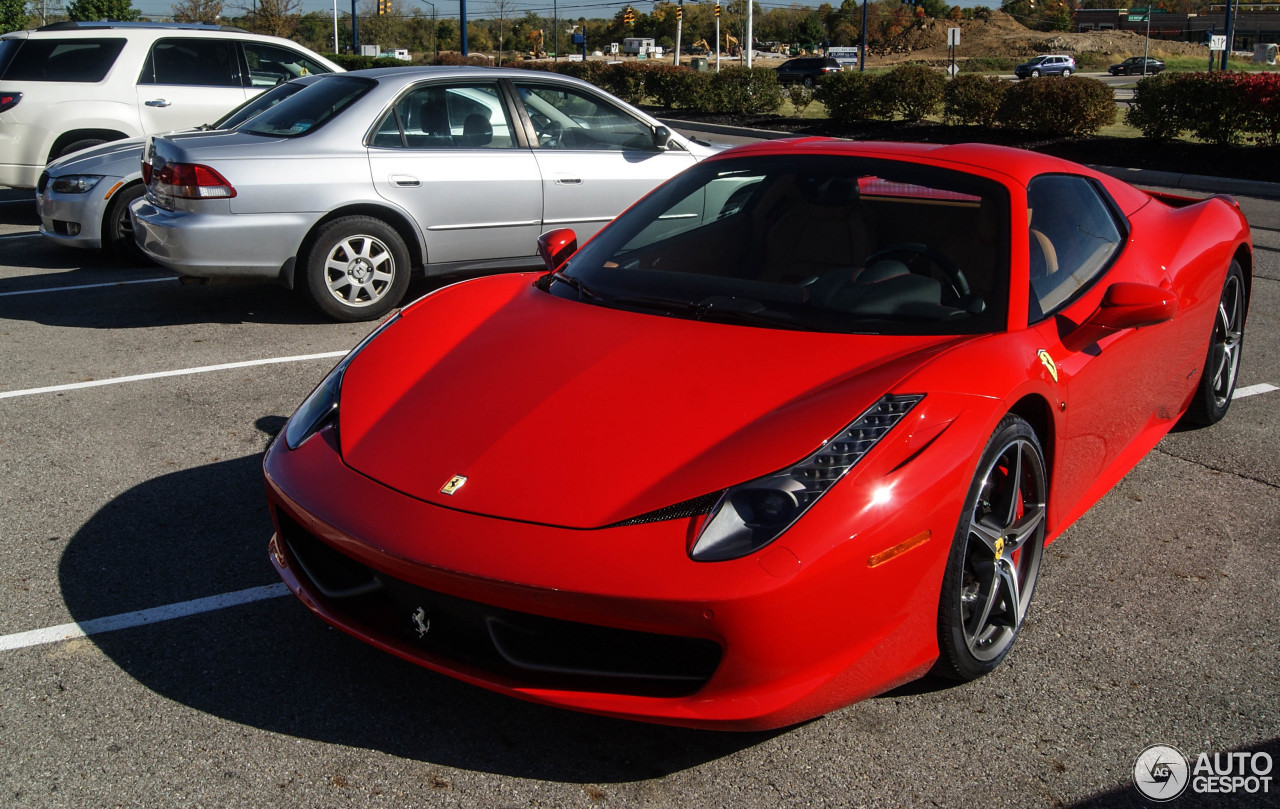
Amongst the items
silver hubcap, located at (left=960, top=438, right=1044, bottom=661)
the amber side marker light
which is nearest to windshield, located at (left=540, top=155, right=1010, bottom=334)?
silver hubcap, located at (left=960, top=438, right=1044, bottom=661)

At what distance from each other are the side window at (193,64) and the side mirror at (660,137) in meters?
5.42

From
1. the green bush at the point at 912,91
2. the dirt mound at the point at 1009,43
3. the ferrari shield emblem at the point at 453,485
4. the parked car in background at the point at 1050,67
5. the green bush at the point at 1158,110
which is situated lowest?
the ferrari shield emblem at the point at 453,485

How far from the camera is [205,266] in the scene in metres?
6.42

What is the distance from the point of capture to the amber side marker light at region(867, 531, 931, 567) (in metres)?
2.38

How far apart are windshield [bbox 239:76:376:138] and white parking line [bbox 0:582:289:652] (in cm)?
414

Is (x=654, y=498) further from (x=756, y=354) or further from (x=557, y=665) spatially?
(x=756, y=354)

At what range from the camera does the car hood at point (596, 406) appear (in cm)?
254

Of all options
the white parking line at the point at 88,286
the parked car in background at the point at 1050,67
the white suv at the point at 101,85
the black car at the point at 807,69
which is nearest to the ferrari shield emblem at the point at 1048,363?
the white parking line at the point at 88,286

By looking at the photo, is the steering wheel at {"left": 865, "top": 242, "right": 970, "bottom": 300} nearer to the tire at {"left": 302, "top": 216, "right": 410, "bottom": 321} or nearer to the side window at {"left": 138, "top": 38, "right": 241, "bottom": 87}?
the tire at {"left": 302, "top": 216, "right": 410, "bottom": 321}

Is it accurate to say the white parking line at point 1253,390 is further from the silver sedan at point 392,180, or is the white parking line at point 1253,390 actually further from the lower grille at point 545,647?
the lower grille at point 545,647

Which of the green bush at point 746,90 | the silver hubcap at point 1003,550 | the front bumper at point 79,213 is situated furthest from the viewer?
the green bush at point 746,90

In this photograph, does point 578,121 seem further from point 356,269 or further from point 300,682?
point 300,682

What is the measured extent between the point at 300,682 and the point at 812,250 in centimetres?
203

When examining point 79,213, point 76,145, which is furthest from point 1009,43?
point 79,213
